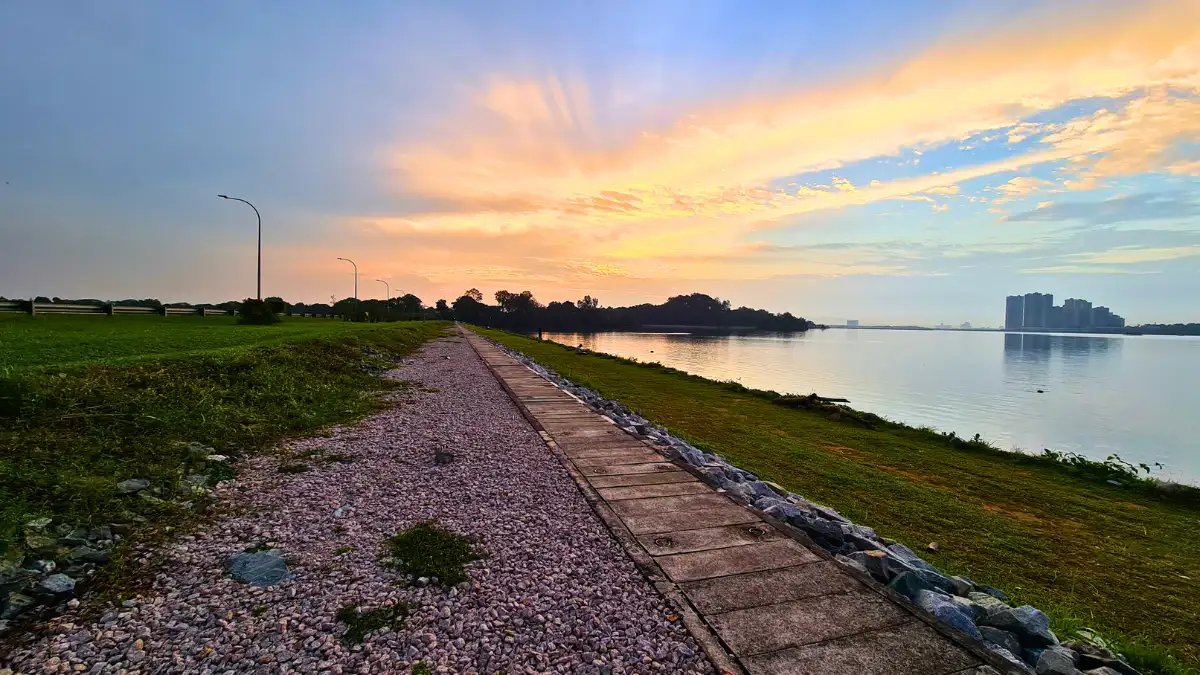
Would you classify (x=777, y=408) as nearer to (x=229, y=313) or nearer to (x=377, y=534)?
(x=377, y=534)

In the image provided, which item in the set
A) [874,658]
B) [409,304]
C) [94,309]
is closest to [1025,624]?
[874,658]

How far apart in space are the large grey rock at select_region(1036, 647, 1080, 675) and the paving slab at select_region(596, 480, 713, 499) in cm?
307

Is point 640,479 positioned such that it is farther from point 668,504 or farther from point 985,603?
point 985,603

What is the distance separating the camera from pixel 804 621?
3.21m

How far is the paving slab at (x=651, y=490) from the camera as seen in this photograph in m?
5.51

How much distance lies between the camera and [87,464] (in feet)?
17.4

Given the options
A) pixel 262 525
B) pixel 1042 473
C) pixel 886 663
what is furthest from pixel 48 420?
pixel 1042 473

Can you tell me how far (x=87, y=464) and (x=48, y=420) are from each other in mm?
1596

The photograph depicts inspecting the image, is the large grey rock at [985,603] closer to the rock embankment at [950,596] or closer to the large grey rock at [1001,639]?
the rock embankment at [950,596]

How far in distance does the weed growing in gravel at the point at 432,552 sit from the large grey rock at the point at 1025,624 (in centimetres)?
369

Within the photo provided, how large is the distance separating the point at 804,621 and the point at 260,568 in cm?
379

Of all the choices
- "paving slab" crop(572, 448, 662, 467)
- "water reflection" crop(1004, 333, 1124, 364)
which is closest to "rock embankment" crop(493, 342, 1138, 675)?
"paving slab" crop(572, 448, 662, 467)

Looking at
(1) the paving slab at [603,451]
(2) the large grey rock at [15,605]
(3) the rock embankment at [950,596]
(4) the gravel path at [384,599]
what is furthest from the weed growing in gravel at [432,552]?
(3) the rock embankment at [950,596]

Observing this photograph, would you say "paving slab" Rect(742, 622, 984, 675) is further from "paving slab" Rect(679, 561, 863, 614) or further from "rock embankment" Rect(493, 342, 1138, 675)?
"paving slab" Rect(679, 561, 863, 614)
